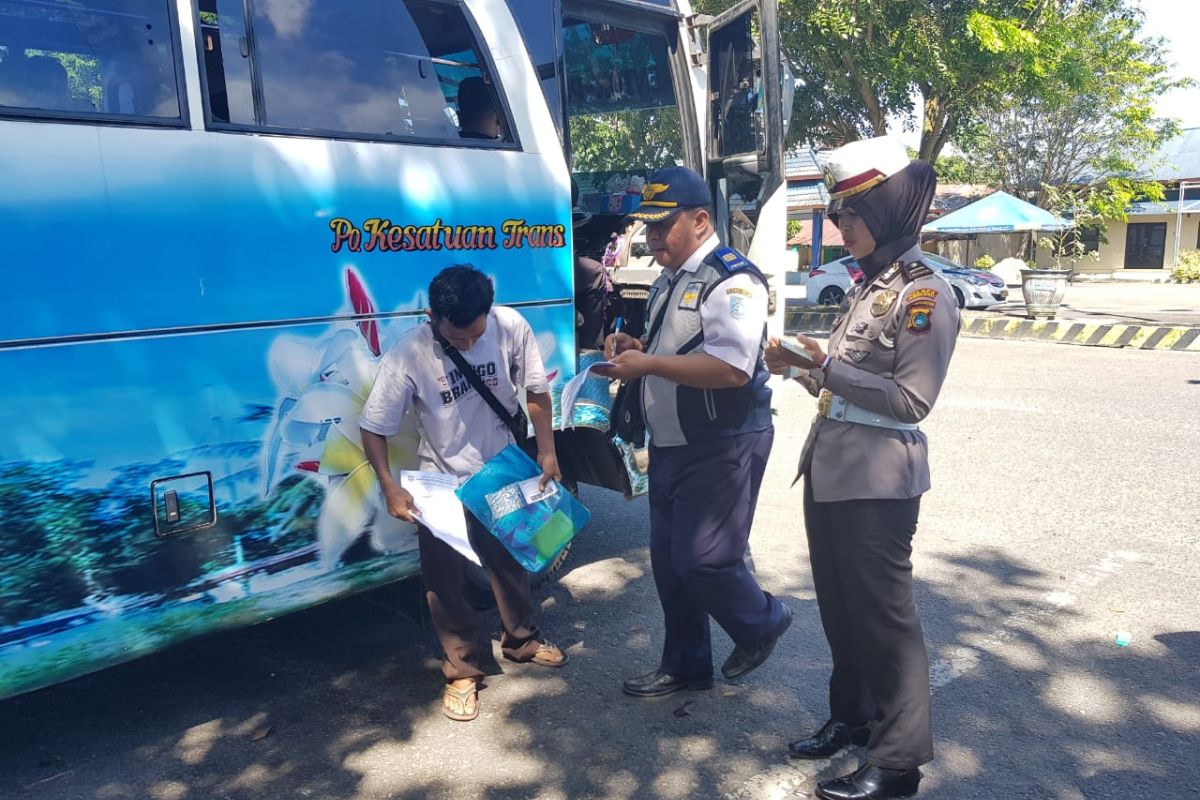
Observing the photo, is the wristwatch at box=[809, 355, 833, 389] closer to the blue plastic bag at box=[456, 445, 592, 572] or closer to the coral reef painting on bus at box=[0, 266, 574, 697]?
the blue plastic bag at box=[456, 445, 592, 572]

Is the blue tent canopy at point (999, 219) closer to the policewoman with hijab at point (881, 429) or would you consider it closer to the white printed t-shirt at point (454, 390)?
the white printed t-shirt at point (454, 390)

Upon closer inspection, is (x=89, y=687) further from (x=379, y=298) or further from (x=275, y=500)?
(x=379, y=298)

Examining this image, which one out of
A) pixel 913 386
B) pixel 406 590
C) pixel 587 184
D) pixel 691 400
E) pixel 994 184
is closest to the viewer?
pixel 913 386

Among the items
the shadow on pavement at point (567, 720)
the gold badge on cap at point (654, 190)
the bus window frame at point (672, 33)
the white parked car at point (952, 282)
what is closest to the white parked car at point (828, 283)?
the white parked car at point (952, 282)

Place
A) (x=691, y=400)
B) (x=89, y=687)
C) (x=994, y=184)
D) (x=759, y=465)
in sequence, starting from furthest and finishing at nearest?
(x=994, y=184) → (x=89, y=687) → (x=759, y=465) → (x=691, y=400)

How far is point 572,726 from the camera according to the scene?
11.5ft

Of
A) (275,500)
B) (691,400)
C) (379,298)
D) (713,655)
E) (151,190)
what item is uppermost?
(151,190)

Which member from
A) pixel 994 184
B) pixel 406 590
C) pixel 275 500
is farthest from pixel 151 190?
pixel 994 184

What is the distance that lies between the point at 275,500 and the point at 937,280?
231cm

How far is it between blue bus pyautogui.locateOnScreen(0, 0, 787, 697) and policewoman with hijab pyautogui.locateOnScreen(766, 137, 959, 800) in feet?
5.28

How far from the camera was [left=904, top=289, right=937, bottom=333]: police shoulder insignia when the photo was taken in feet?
8.52

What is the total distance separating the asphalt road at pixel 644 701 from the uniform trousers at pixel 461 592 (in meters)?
0.22

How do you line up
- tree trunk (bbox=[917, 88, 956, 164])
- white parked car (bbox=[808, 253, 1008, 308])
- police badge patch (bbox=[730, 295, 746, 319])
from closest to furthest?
police badge patch (bbox=[730, 295, 746, 319]) < tree trunk (bbox=[917, 88, 956, 164]) < white parked car (bbox=[808, 253, 1008, 308])

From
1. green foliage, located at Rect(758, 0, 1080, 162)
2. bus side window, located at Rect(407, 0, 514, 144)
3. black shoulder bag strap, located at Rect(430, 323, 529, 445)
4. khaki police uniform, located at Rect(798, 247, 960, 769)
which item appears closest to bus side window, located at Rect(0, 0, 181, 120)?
bus side window, located at Rect(407, 0, 514, 144)
